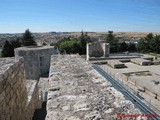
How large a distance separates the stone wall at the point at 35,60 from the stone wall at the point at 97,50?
659 inches

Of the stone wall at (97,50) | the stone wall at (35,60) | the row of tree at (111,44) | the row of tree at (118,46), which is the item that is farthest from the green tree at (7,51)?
the row of tree at (118,46)

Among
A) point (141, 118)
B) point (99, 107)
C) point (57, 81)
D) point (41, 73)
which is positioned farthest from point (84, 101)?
point (41, 73)

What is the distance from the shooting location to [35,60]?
14367 mm

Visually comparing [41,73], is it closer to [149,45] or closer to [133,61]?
[133,61]

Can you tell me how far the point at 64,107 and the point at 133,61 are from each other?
94.0 ft

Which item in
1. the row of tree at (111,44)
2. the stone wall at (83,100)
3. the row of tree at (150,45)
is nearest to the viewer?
the stone wall at (83,100)

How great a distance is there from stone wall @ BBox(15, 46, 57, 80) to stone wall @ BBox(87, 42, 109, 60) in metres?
16.7

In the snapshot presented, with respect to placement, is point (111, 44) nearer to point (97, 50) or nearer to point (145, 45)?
point (145, 45)

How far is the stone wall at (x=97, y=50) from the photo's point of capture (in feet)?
103

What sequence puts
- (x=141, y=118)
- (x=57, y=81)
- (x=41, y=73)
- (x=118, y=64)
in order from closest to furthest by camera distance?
(x=141, y=118) < (x=57, y=81) < (x=41, y=73) < (x=118, y=64)

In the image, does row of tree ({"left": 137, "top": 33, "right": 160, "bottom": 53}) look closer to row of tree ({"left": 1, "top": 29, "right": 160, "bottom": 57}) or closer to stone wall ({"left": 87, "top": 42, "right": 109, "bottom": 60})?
row of tree ({"left": 1, "top": 29, "right": 160, "bottom": 57})

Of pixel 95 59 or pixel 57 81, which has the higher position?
pixel 57 81

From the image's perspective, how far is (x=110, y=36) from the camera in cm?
4372

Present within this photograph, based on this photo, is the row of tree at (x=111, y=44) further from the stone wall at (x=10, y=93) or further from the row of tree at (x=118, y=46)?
the stone wall at (x=10, y=93)
